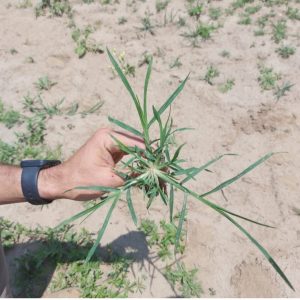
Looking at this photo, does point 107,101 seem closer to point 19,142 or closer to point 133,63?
point 133,63

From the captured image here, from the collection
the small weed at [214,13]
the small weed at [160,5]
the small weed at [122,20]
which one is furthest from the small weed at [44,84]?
the small weed at [214,13]

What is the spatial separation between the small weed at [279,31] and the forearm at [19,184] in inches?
102

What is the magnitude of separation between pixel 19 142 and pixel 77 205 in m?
0.75

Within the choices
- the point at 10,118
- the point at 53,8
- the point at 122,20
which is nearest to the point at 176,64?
the point at 122,20

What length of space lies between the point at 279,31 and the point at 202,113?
1.18 metres

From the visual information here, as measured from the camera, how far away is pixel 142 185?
4.83ft

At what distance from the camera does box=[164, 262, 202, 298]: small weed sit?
7.43ft

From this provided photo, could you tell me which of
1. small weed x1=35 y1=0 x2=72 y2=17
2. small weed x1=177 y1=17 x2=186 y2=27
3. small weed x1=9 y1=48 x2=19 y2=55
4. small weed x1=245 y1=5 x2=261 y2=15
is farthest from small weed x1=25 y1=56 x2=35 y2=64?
small weed x1=245 y1=5 x2=261 y2=15

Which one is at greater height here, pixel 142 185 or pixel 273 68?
pixel 273 68

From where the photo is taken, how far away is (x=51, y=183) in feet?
5.35

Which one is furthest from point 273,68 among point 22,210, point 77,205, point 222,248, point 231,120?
point 22,210

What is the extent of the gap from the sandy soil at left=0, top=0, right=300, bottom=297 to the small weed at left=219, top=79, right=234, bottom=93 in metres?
0.04

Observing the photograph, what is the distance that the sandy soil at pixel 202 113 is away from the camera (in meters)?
2.37

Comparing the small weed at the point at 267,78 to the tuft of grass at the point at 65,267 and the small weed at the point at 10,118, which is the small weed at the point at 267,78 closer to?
the tuft of grass at the point at 65,267
